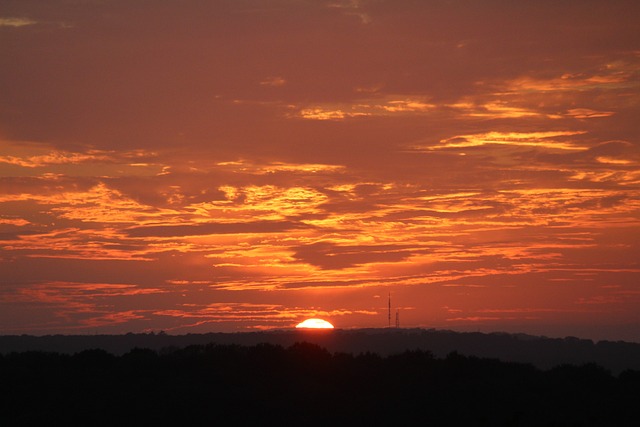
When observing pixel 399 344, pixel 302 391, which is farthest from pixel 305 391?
pixel 399 344

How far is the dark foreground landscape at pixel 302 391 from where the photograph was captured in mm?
53500

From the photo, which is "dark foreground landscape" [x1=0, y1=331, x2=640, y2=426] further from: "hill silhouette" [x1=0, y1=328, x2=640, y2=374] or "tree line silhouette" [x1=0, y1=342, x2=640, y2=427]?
"hill silhouette" [x1=0, y1=328, x2=640, y2=374]

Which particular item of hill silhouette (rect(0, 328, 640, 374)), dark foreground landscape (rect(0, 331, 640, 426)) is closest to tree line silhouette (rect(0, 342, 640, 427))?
dark foreground landscape (rect(0, 331, 640, 426))

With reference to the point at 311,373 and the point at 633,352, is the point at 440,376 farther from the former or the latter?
the point at 633,352

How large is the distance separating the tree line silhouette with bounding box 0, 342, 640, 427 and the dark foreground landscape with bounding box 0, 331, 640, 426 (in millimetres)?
65

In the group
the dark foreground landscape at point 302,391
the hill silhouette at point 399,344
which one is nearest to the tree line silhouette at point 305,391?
the dark foreground landscape at point 302,391

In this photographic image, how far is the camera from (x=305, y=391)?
60.4 meters

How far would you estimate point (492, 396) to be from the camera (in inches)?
2195

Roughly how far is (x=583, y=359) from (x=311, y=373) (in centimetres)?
10473

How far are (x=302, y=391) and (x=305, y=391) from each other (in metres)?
0.19

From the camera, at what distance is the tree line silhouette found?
53.4 meters

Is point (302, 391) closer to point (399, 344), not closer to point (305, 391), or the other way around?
point (305, 391)

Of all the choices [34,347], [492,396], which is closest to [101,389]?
[492,396]

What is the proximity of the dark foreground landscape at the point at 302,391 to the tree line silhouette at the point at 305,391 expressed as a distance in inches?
2.6
